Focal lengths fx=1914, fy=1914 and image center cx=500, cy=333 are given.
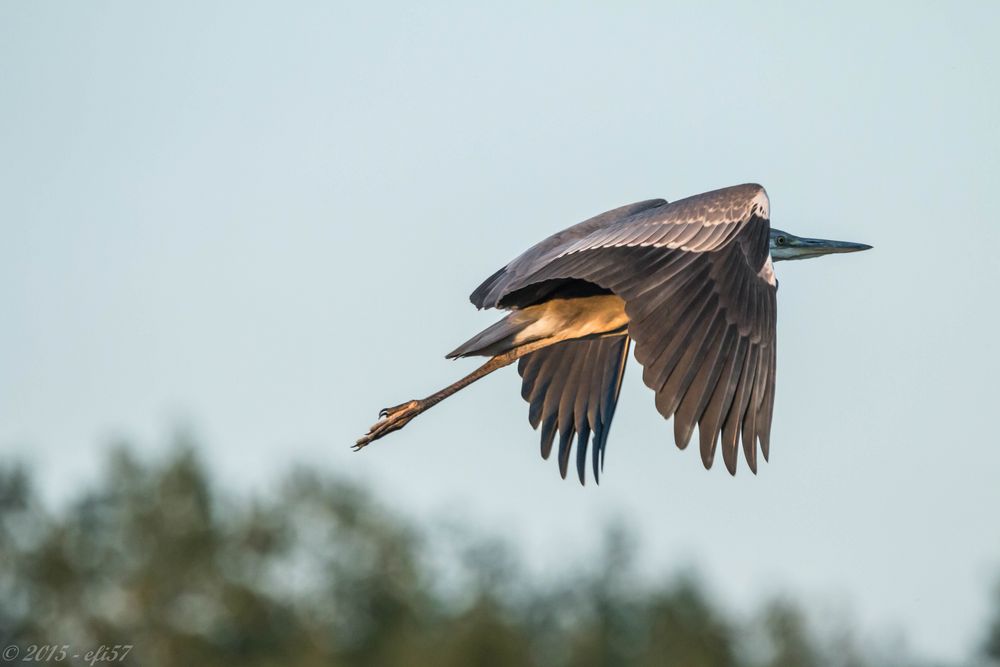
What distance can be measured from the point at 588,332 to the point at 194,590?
98.9 feet

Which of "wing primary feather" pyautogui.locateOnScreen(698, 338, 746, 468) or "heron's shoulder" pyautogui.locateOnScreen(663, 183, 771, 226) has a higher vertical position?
"heron's shoulder" pyautogui.locateOnScreen(663, 183, 771, 226)

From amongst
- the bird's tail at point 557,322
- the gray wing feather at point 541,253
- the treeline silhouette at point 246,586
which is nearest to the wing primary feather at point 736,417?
the gray wing feather at point 541,253

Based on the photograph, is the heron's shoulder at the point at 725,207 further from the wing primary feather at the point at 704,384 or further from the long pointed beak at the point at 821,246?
the long pointed beak at the point at 821,246

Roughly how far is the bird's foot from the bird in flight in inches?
0.4

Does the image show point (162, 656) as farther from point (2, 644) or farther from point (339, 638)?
point (339, 638)

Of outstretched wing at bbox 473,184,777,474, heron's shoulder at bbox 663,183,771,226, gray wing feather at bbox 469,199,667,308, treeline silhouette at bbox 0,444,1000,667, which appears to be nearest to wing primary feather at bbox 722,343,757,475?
outstretched wing at bbox 473,184,777,474

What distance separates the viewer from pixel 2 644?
4009cm

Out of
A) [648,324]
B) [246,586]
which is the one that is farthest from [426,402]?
[246,586]

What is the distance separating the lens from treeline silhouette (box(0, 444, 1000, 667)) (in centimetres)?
3991

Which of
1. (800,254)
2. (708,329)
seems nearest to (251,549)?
(800,254)

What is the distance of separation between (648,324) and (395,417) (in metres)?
2.81

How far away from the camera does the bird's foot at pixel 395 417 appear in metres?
13.6

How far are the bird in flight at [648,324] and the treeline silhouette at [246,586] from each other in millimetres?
22751

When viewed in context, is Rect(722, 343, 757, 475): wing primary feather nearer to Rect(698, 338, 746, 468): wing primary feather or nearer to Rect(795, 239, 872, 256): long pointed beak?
Rect(698, 338, 746, 468): wing primary feather
